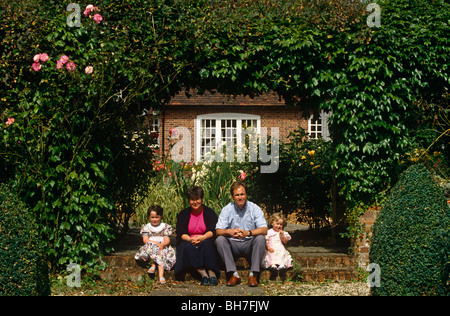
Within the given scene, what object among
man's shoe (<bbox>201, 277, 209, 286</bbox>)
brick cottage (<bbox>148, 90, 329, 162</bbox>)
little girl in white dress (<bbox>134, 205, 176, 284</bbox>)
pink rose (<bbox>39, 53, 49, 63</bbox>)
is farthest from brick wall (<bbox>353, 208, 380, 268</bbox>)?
brick cottage (<bbox>148, 90, 329, 162</bbox>)

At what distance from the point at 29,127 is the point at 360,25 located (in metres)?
4.47

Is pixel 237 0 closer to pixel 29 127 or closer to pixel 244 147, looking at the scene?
pixel 29 127

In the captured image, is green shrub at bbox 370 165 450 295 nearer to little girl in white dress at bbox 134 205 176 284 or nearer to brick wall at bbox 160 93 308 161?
little girl in white dress at bbox 134 205 176 284

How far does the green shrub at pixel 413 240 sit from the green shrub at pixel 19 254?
3.36 m

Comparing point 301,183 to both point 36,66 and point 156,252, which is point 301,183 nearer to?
point 156,252

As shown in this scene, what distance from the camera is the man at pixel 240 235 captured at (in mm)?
6566

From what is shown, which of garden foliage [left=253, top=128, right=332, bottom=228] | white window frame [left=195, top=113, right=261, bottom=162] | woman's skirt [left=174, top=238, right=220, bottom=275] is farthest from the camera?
white window frame [left=195, top=113, right=261, bottom=162]

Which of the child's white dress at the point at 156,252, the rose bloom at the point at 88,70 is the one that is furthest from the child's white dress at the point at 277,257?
the rose bloom at the point at 88,70

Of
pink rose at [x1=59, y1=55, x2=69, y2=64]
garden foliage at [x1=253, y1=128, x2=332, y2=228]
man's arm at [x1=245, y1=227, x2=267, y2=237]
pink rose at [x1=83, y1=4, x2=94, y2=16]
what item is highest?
pink rose at [x1=83, y1=4, x2=94, y2=16]

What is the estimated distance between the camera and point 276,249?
22.5ft

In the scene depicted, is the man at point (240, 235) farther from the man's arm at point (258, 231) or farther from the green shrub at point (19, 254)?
the green shrub at point (19, 254)

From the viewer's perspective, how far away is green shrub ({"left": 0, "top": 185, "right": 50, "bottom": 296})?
15.4 feet

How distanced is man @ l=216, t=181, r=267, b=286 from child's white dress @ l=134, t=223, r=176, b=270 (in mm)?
663
